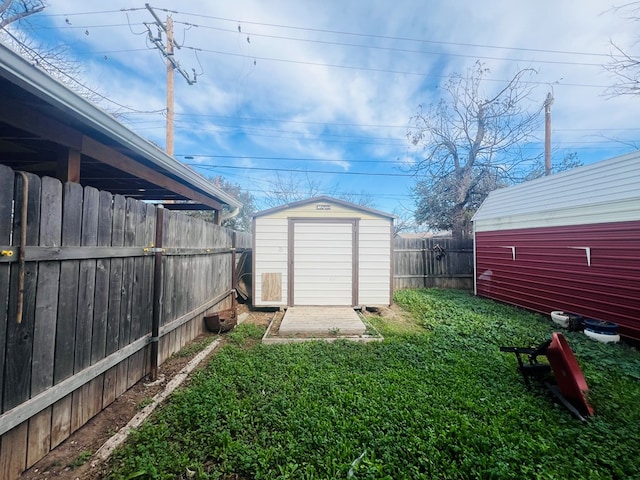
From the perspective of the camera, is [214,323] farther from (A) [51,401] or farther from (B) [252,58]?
(B) [252,58]

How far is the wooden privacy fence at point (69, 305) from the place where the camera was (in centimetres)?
146

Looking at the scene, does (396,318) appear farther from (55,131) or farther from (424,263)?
(55,131)

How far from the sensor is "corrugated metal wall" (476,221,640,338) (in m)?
4.42

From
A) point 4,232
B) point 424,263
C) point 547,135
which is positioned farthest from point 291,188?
point 4,232

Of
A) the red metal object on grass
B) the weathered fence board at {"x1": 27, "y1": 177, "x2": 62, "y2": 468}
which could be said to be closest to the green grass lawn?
the red metal object on grass

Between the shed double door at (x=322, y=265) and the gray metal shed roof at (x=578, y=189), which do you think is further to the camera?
the shed double door at (x=322, y=265)

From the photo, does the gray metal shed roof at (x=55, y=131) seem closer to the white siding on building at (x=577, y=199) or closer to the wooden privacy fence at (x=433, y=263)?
the white siding on building at (x=577, y=199)

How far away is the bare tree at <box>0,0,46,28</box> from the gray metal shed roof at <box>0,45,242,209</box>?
5.24m

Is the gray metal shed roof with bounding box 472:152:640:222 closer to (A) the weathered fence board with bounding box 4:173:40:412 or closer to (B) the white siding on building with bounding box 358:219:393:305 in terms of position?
(B) the white siding on building with bounding box 358:219:393:305

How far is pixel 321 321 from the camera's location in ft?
16.2

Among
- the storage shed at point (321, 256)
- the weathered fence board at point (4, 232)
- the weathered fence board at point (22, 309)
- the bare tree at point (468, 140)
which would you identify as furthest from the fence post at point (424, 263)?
the weathered fence board at point (4, 232)

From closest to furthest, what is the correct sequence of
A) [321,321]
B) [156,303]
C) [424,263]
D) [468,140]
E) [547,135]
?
[156,303]
[321,321]
[424,263]
[547,135]
[468,140]

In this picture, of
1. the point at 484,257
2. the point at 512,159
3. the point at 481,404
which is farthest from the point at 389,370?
the point at 512,159

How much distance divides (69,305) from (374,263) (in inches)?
209
